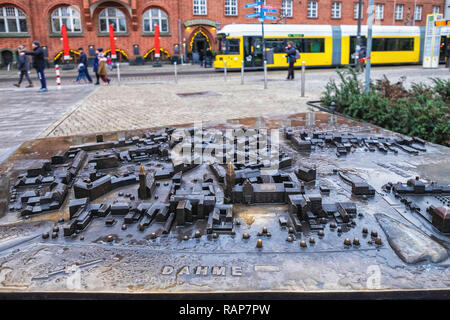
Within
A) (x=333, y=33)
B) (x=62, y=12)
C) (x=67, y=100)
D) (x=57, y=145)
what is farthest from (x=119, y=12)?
(x=57, y=145)

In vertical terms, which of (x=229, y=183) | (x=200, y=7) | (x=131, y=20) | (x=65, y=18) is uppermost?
(x=200, y=7)

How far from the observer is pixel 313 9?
44906 mm

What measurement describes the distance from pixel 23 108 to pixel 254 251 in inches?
424

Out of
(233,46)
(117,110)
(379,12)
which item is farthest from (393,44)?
(117,110)

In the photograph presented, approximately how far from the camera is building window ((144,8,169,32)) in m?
39.4

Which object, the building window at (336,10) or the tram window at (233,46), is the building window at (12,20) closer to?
the tram window at (233,46)

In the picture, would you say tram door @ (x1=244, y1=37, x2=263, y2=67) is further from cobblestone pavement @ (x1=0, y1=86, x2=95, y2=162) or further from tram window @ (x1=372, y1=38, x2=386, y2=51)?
cobblestone pavement @ (x1=0, y1=86, x2=95, y2=162)

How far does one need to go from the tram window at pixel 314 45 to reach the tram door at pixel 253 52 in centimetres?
390

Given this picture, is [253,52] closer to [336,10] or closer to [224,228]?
[336,10]

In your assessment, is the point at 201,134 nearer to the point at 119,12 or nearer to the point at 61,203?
the point at 61,203

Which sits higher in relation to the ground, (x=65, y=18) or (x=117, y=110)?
(x=65, y=18)

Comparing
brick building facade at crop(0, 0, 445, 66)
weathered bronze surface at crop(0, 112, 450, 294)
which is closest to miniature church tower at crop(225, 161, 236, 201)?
weathered bronze surface at crop(0, 112, 450, 294)

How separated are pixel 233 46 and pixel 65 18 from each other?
19047 millimetres
